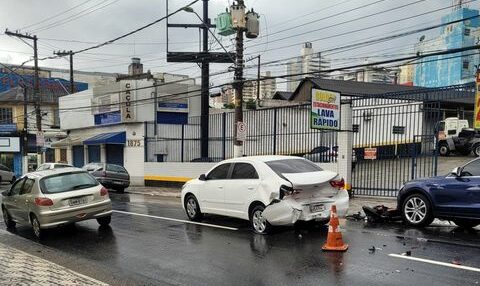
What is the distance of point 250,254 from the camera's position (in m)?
8.06

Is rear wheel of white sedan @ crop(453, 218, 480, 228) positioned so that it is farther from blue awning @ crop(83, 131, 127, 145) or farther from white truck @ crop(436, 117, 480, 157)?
blue awning @ crop(83, 131, 127, 145)

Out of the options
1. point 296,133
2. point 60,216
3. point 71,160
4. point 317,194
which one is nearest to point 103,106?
point 71,160

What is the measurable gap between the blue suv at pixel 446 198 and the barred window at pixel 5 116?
48008 millimetres

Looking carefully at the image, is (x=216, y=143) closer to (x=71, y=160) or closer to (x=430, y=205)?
(x=430, y=205)

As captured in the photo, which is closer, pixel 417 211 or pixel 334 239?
pixel 334 239

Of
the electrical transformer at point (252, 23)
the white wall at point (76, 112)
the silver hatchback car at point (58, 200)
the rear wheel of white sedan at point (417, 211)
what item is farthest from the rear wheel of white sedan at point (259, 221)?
the white wall at point (76, 112)

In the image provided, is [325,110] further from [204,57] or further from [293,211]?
[204,57]

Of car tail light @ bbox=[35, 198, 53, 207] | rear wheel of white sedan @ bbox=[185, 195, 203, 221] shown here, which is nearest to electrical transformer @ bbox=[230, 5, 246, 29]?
rear wheel of white sedan @ bbox=[185, 195, 203, 221]

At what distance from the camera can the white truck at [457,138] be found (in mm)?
28438

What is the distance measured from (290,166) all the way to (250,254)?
261 cm

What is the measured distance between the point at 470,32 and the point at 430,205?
34.4 feet

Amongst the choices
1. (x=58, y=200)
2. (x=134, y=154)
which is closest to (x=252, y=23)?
(x=58, y=200)

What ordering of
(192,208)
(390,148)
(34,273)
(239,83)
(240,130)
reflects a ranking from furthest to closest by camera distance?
(239,83)
(240,130)
(390,148)
(192,208)
(34,273)

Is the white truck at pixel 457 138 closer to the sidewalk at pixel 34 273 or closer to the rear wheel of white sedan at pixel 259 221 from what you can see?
the rear wheel of white sedan at pixel 259 221
